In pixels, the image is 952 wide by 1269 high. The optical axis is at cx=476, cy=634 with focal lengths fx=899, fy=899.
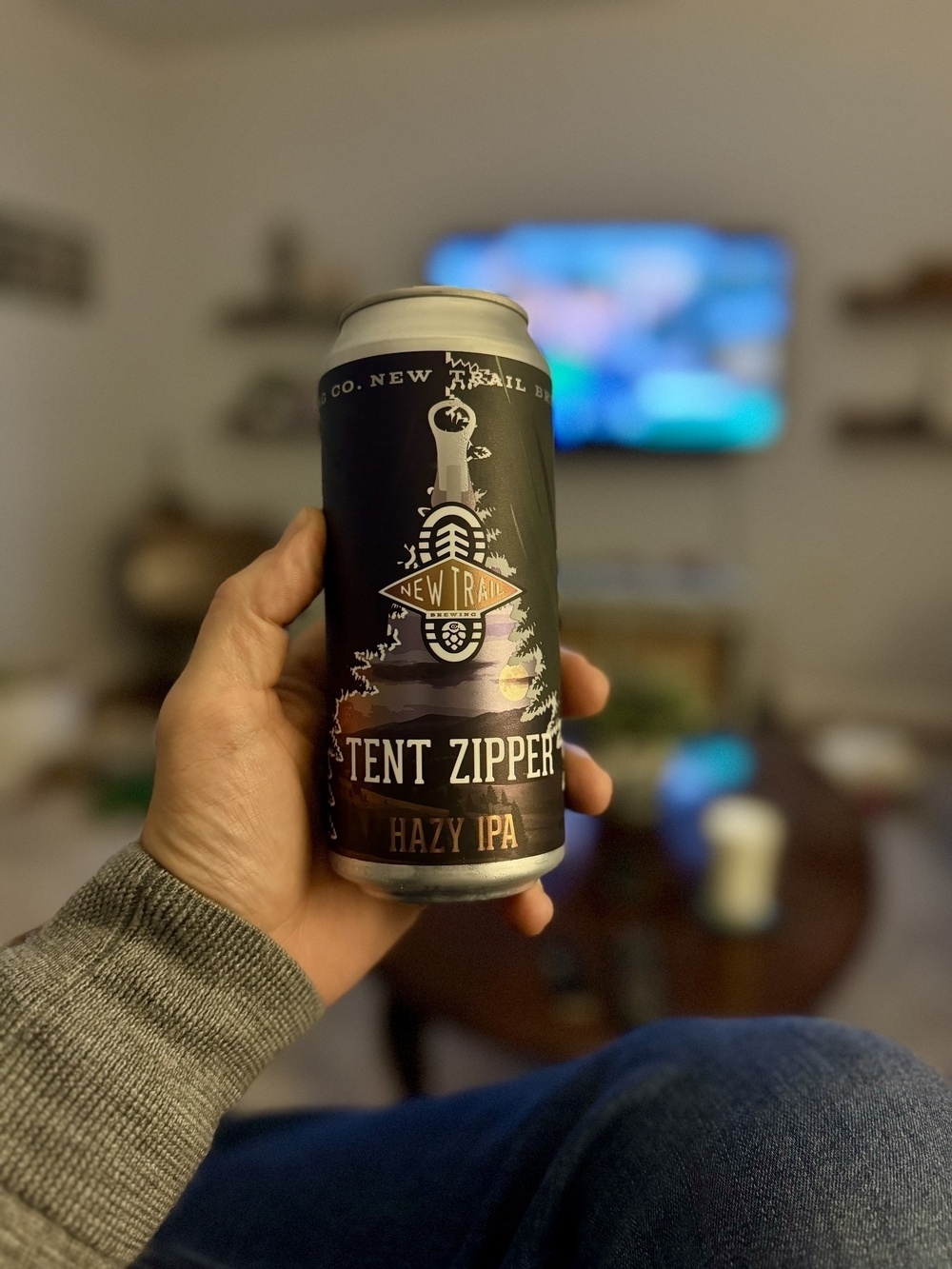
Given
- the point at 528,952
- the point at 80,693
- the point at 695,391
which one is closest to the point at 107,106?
the point at 80,693

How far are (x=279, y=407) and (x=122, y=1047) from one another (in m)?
2.94

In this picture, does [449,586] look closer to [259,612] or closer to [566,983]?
[259,612]

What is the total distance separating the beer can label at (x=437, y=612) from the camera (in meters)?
0.55

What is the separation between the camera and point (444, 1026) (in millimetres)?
1307

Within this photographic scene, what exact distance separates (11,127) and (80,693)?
1.71 m

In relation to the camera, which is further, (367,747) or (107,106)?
(107,106)

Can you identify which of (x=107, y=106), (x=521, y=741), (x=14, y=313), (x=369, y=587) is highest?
(x=107, y=106)

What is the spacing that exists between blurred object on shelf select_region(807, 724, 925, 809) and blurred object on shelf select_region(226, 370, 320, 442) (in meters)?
1.97

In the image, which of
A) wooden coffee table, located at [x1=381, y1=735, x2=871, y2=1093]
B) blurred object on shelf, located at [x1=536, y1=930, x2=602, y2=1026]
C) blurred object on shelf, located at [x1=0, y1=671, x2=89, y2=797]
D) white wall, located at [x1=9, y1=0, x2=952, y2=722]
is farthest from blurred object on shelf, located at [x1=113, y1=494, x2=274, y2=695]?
blurred object on shelf, located at [x1=536, y1=930, x2=602, y2=1026]

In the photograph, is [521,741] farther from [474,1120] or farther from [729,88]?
[729,88]

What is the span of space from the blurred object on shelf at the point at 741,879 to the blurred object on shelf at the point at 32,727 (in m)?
1.82

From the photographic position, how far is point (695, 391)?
287cm

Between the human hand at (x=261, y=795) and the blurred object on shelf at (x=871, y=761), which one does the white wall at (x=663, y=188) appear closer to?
the blurred object on shelf at (x=871, y=761)

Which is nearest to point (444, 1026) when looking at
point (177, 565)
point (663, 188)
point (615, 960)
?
point (615, 960)
